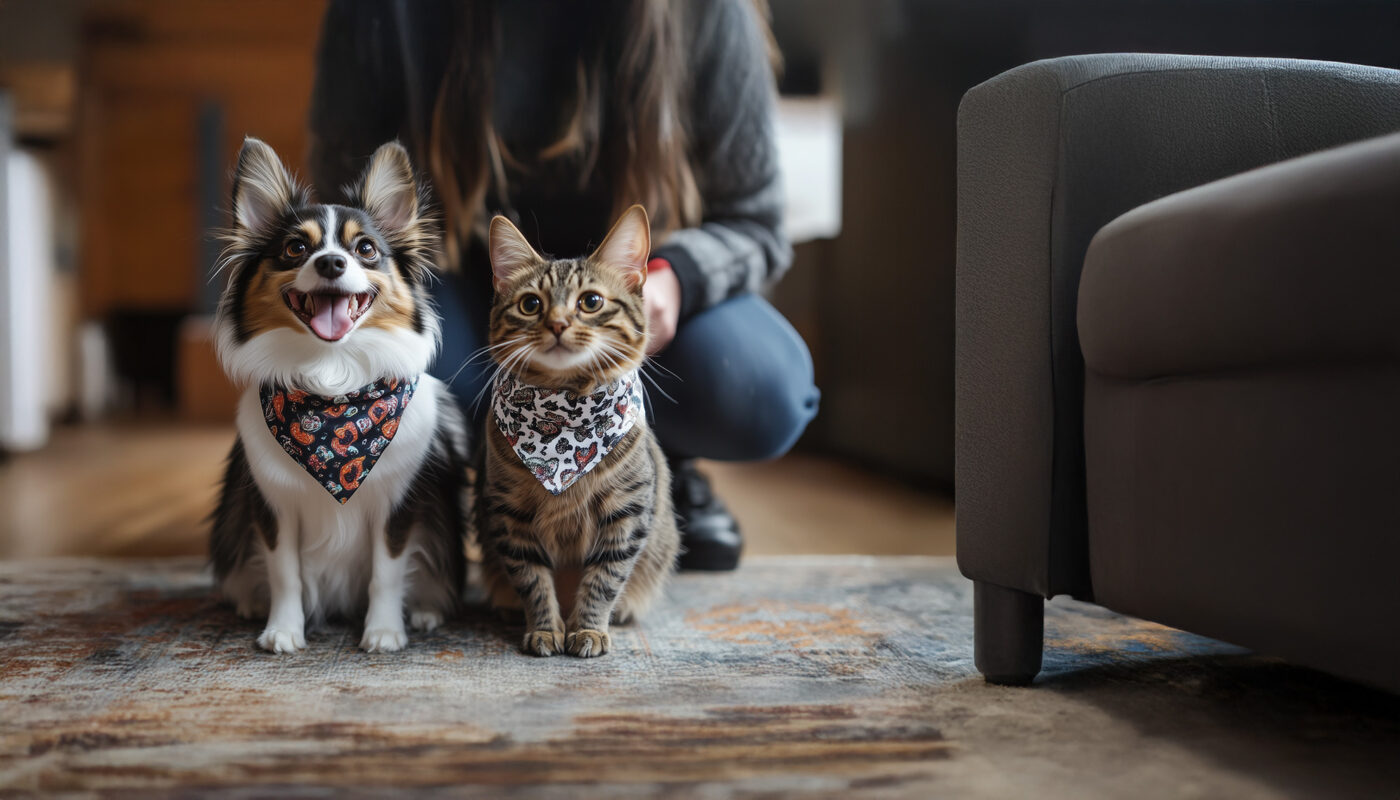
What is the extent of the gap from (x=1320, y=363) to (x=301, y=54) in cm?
645

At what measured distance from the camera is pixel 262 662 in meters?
1.13

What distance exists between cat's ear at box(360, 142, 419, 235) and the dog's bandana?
0.23 metres

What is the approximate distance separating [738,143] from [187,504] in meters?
1.80

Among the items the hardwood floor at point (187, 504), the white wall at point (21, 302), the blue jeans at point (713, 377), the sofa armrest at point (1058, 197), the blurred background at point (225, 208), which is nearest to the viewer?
the sofa armrest at point (1058, 197)

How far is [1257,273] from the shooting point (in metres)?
0.82

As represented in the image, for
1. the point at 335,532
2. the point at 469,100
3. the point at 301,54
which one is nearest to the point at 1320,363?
the point at 335,532

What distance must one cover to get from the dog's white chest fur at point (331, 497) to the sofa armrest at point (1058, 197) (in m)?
0.70

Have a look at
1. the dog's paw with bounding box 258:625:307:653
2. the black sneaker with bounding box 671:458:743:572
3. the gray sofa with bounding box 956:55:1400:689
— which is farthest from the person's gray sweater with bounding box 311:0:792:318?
the dog's paw with bounding box 258:625:307:653

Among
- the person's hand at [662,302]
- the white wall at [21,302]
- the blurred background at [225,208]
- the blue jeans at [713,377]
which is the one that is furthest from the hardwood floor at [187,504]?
the person's hand at [662,302]

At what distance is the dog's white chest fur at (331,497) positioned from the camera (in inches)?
46.9

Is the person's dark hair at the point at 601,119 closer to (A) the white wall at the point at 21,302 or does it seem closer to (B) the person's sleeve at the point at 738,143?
(B) the person's sleeve at the point at 738,143

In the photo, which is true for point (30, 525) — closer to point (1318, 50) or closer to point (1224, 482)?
point (1224, 482)

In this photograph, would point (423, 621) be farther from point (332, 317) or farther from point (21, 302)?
point (21, 302)

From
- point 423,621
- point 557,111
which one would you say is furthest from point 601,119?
point 423,621
